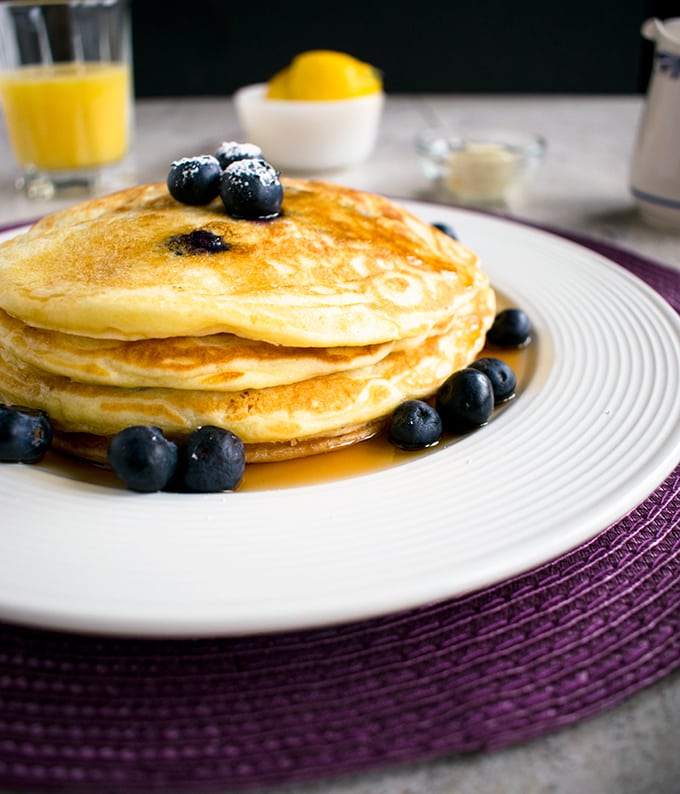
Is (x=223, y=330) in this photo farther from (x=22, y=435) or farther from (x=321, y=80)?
(x=321, y=80)

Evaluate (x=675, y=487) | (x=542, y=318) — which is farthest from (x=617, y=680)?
(x=542, y=318)

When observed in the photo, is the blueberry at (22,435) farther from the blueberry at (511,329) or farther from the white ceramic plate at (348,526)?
the blueberry at (511,329)

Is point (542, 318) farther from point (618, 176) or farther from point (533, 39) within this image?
point (533, 39)

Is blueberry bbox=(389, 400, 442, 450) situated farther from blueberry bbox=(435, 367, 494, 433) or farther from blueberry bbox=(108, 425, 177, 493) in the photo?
blueberry bbox=(108, 425, 177, 493)

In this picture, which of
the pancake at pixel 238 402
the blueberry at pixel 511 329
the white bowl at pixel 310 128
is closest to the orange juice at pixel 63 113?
the white bowl at pixel 310 128

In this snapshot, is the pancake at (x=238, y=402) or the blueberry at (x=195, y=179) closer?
the pancake at (x=238, y=402)

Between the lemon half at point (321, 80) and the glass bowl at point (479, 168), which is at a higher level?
the lemon half at point (321, 80)

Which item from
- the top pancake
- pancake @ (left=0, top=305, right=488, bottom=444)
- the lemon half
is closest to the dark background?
the lemon half
